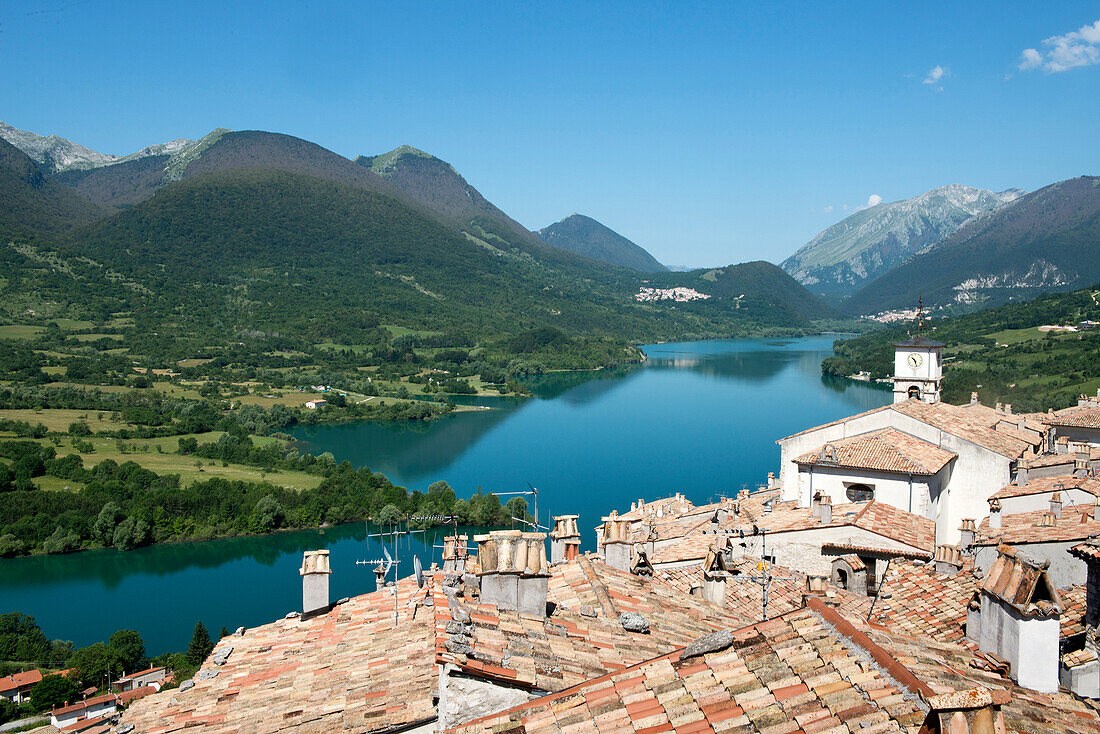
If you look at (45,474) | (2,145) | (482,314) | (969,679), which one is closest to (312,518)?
(45,474)

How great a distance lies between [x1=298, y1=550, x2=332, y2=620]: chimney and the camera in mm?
7156

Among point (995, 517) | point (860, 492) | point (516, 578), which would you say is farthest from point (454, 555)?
point (860, 492)

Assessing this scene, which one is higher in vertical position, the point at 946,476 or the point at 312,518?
the point at 946,476

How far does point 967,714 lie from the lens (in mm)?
2184

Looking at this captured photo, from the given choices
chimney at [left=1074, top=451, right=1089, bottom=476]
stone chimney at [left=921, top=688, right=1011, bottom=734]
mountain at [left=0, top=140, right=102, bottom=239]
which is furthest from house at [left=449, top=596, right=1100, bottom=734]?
mountain at [left=0, top=140, right=102, bottom=239]

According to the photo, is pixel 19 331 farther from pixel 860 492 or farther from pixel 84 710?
pixel 860 492

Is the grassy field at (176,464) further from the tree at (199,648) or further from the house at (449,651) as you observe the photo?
the house at (449,651)

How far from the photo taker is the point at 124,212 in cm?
13338

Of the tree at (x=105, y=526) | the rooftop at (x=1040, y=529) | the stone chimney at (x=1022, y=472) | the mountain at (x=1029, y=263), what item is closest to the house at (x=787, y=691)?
the rooftop at (x=1040, y=529)

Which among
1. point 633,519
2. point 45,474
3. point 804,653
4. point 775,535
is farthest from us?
point 45,474

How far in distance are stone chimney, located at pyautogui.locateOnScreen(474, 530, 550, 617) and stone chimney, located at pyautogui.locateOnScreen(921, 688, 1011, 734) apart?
2717mm

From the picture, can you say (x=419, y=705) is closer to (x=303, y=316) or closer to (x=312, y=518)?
(x=312, y=518)

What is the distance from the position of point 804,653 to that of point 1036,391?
150 ft

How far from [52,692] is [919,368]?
19.8m
